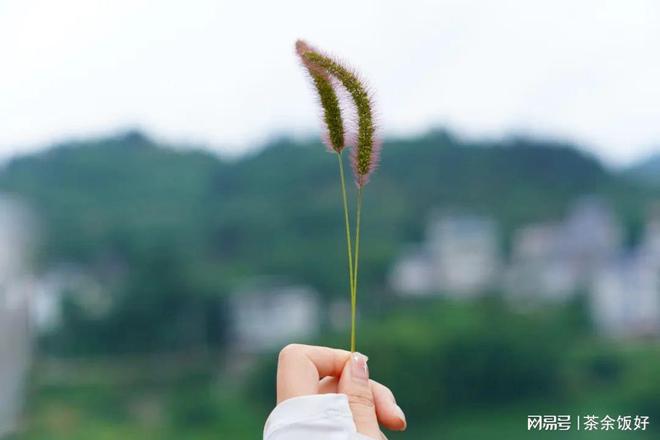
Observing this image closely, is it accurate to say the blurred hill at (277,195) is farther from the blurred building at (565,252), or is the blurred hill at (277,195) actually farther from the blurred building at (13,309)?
the blurred building at (13,309)

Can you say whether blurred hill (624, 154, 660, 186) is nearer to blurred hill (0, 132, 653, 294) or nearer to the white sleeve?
blurred hill (0, 132, 653, 294)

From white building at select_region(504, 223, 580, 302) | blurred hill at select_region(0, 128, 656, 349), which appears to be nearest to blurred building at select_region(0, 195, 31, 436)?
blurred hill at select_region(0, 128, 656, 349)

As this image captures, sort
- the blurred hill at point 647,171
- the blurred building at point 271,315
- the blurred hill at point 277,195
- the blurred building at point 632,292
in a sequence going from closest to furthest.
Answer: the blurred building at point 271,315, the blurred building at point 632,292, the blurred hill at point 277,195, the blurred hill at point 647,171

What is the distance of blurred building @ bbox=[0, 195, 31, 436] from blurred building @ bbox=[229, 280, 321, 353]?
178cm

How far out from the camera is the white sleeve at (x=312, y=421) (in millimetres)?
371

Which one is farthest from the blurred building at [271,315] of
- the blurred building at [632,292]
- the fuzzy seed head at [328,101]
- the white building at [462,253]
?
the fuzzy seed head at [328,101]

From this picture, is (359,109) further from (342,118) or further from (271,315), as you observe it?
(271,315)

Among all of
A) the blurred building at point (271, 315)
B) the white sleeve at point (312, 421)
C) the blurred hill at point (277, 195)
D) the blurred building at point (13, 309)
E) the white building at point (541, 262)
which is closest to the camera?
the white sleeve at point (312, 421)

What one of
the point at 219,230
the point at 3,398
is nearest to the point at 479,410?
the point at 219,230

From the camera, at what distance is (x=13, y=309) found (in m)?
6.31

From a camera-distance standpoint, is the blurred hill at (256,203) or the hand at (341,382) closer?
the hand at (341,382)

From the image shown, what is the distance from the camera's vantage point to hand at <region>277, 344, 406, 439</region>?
399 millimetres

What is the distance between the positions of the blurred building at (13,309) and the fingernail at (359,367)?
18.7 feet

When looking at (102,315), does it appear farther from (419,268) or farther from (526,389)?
(526,389)
